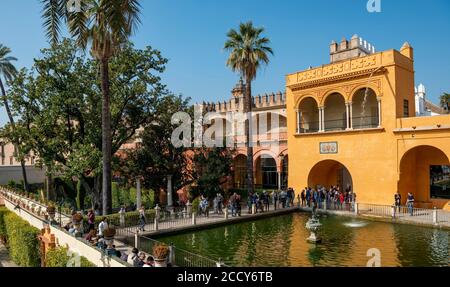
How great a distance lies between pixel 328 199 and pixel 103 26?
17.8 meters

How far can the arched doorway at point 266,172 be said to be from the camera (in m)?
35.5

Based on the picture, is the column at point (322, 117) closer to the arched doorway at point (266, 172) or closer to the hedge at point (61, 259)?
the arched doorway at point (266, 172)

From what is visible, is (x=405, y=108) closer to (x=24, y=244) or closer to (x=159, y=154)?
(x=159, y=154)

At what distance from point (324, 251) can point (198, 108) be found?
56.2ft

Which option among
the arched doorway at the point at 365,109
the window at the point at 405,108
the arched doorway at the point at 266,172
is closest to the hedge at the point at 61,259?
the arched doorway at the point at 365,109

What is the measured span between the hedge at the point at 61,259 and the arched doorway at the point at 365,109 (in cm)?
2117

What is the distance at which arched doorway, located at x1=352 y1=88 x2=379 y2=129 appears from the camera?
86.9 ft

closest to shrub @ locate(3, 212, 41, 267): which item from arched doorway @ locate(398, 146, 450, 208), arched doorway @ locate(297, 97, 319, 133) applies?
arched doorway @ locate(297, 97, 319, 133)

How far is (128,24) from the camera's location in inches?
586

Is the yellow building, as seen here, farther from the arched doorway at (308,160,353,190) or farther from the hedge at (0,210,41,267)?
the hedge at (0,210,41,267)

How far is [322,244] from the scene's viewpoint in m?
15.7
